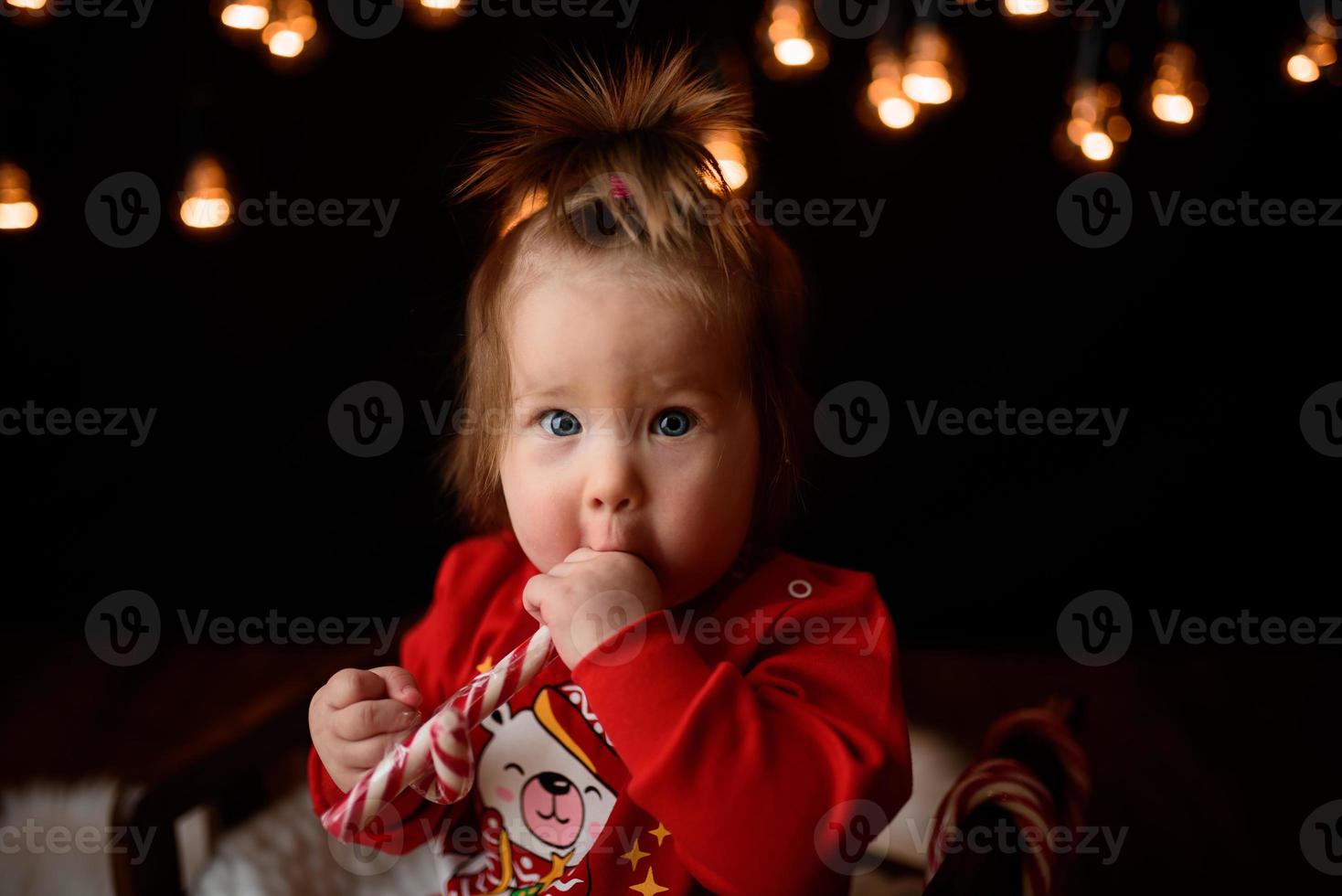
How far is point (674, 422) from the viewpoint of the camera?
0.83m

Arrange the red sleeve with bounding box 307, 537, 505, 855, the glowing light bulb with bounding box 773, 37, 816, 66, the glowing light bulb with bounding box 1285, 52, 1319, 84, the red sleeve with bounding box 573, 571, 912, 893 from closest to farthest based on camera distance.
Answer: the red sleeve with bounding box 573, 571, 912, 893
the red sleeve with bounding box 307, 537, 505, 855
the glowing light bulb with bounding box 773, 37, 816, 66
the glowing light bulb with bounding box 1285, 52, 1319, 84

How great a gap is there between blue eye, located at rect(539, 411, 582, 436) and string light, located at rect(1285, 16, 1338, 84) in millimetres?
1223

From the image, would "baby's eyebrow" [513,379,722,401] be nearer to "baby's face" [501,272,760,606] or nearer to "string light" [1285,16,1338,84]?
"baby's face" [501,272,760,606]

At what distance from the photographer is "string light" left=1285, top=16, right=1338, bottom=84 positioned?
150 cm

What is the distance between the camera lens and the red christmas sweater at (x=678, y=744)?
2.48 ft

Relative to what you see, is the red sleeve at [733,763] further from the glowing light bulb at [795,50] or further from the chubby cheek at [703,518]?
the glowing light bulb at [795,50]

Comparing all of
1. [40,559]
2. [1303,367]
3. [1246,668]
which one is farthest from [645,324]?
[1246,668]

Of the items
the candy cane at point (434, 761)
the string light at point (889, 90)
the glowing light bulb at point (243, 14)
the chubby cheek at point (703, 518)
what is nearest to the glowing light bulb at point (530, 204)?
the chubby cheek at point (703, 518)

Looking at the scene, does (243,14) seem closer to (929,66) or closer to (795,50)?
(795,50)

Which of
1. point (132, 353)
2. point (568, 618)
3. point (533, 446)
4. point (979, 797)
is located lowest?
point (979, 797)

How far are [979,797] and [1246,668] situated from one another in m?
1.43

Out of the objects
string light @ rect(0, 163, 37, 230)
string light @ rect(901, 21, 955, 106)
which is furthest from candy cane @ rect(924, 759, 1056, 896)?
string light @ rect(0, 163, 37, 230)

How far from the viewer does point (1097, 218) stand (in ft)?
5.68

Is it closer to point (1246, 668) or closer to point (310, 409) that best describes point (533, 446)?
point (310, 409)
